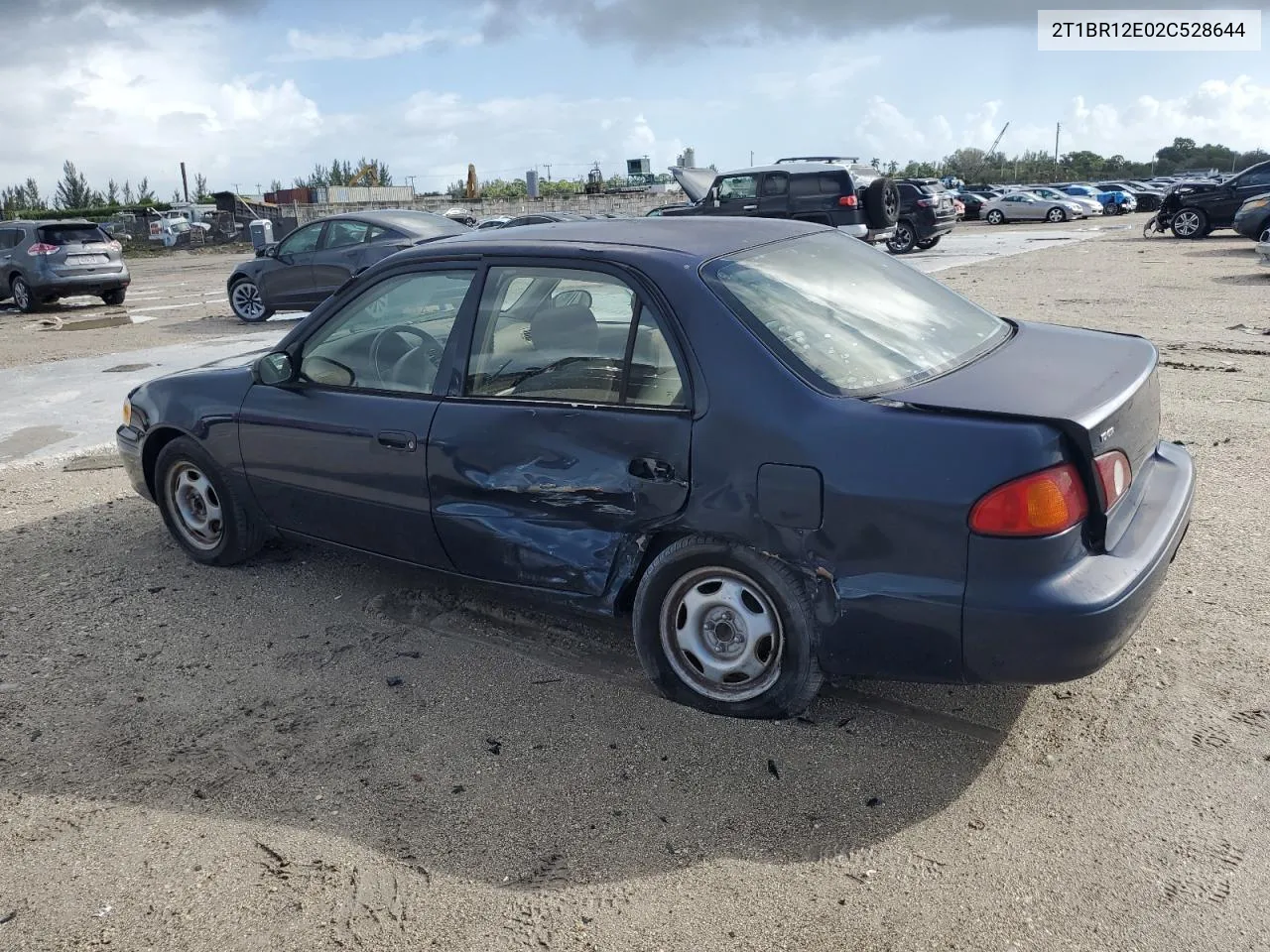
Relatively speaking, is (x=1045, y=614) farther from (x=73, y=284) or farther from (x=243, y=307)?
(x=73, y=284)

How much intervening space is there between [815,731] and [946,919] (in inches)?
34.6

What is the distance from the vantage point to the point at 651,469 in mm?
3307

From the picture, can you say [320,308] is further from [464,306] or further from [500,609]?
[500,609]

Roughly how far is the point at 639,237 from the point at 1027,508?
171cm

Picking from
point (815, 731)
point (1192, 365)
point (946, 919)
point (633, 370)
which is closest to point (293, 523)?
point (633, 370)

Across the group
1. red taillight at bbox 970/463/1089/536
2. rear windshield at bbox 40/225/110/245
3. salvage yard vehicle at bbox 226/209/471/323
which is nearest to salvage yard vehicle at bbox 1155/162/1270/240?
salvage yard vehicle at bbox 226/209/471/323

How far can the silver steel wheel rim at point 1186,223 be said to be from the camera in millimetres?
24312

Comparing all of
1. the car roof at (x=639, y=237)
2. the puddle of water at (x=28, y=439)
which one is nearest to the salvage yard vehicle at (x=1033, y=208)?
the puddle of water at (x=28, y=439)

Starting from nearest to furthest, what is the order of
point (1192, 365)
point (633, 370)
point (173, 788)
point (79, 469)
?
point (173, 788), point (633, 370), point (79, 469), point (1192, 365)

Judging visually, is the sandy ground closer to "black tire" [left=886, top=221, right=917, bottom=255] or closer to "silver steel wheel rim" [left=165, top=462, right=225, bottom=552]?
"silver steel wheel rim" [left=165, top=462, right=225, bottom=552]

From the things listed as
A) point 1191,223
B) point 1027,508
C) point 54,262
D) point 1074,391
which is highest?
point 54,262

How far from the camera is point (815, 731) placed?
131 inches

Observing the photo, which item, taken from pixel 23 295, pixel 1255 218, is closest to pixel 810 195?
pixel 1255 218

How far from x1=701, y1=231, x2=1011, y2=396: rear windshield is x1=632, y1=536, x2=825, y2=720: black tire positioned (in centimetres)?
60
